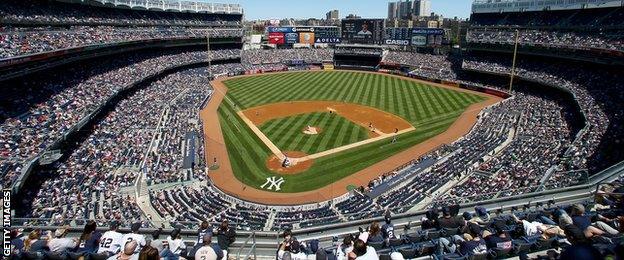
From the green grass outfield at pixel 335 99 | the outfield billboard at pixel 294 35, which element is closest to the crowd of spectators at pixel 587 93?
the green grass outfield at pixel 335 99

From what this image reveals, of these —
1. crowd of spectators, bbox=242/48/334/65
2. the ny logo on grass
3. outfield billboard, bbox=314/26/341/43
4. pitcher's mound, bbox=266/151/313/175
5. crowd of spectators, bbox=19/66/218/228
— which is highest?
outfield billboard, bbox=314/26/341/43

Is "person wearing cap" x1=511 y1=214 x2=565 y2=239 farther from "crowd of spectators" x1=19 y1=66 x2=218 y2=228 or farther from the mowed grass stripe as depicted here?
the mowed grass stripe

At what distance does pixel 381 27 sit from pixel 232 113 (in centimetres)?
4956

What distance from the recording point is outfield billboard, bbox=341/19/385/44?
277 feet

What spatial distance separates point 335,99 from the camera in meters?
54.9

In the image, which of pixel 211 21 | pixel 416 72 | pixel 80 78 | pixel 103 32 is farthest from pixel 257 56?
pixel 80 78

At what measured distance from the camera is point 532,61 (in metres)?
59.1

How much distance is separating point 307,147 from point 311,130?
5265mm

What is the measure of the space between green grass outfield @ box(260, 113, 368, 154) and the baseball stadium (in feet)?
1.00

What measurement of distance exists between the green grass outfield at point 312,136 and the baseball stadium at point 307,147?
1.00 feet

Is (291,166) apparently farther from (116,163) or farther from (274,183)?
(116,163)

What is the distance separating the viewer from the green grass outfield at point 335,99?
2983cm

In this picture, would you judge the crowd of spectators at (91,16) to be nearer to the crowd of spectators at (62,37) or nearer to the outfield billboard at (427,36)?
the crowd of spectators at (62,37)

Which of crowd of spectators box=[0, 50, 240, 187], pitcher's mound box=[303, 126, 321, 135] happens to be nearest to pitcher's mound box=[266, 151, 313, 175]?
pitcher's mound box=[303, 126, 321, 135]
